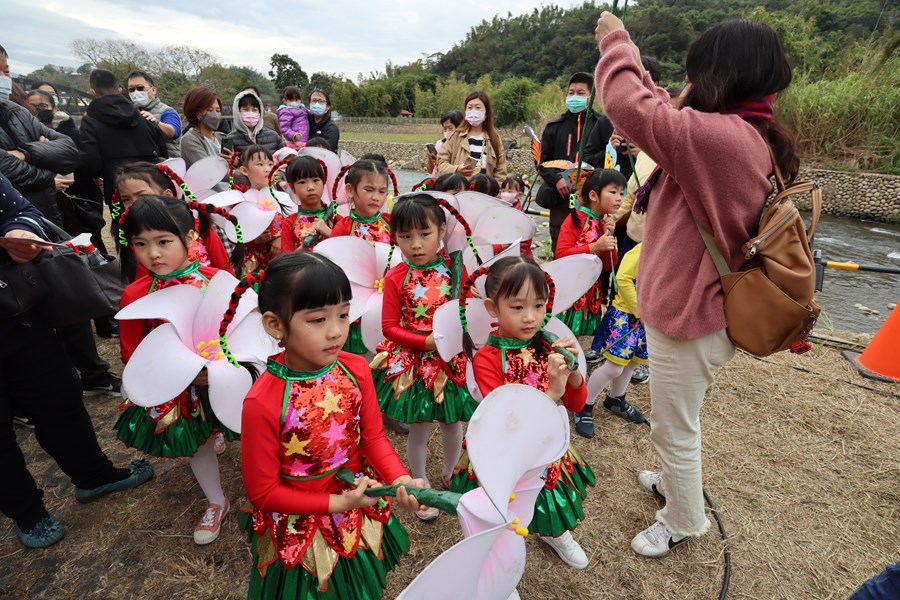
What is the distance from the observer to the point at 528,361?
1760mm

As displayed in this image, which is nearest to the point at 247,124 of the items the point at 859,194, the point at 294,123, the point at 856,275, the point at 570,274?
the point at 294,123

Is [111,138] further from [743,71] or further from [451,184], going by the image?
[743,71]

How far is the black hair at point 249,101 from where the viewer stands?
4668mm

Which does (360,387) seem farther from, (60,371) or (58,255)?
(60,371)

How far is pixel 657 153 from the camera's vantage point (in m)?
1.49

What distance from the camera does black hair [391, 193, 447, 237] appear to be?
2.05m

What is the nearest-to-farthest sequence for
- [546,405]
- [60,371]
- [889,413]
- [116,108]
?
[546,405], [60,371], [889,413], [116,108]

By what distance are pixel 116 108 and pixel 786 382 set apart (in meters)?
5.31

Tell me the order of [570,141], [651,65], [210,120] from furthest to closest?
1. [210,120]
2. [570,141]
3. [651,65]

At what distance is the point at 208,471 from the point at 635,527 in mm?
2042

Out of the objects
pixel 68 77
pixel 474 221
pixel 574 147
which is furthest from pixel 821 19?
pixel 68 77

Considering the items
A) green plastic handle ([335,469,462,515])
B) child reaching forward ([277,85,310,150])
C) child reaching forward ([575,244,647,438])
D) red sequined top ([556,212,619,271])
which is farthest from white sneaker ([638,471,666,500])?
child reaching forward ([277,85,310,150])

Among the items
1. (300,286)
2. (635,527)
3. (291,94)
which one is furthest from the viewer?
(291,94)

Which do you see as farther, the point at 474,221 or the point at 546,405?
the point at 474,221
